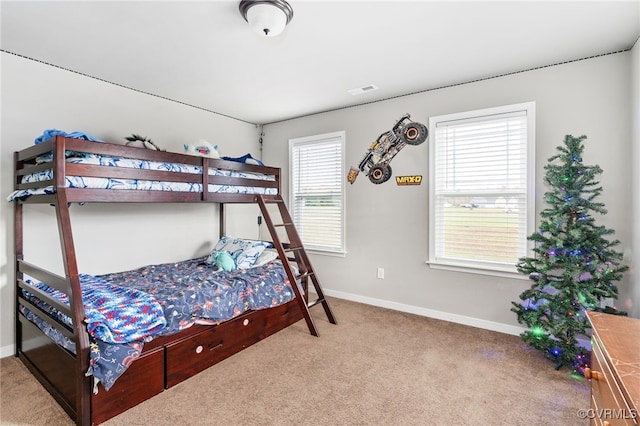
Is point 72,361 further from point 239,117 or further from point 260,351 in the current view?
point 239,117

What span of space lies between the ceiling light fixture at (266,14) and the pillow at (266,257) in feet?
7.01

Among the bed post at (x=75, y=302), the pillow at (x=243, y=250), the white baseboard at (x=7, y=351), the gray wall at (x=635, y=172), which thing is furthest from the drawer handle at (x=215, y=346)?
the gray wall at (x=635, y=172)

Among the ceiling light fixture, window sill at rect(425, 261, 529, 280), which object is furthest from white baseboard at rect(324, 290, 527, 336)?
the ceiling light fixture

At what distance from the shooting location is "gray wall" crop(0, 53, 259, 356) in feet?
8.27

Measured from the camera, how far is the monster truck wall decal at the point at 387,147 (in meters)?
3.42

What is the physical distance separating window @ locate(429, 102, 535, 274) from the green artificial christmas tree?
0.46 metres

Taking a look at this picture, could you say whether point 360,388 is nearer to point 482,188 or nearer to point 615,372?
point 615,372

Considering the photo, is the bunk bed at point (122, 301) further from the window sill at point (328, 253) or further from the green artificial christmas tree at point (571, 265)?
the green artificial christmas tree at point (571, 265)

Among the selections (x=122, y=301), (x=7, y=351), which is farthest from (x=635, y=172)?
(x=7, y=351)

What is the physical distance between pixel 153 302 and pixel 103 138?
1.92 meters

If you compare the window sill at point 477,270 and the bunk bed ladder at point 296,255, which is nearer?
the window sill at point 477,270

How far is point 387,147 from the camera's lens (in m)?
3.62

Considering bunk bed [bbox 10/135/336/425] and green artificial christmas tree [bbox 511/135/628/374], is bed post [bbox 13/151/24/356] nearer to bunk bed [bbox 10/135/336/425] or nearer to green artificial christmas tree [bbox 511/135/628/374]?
bunk bed [bbox 10/135/336/425]

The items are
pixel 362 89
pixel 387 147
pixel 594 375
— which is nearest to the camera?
pixel 594 375
